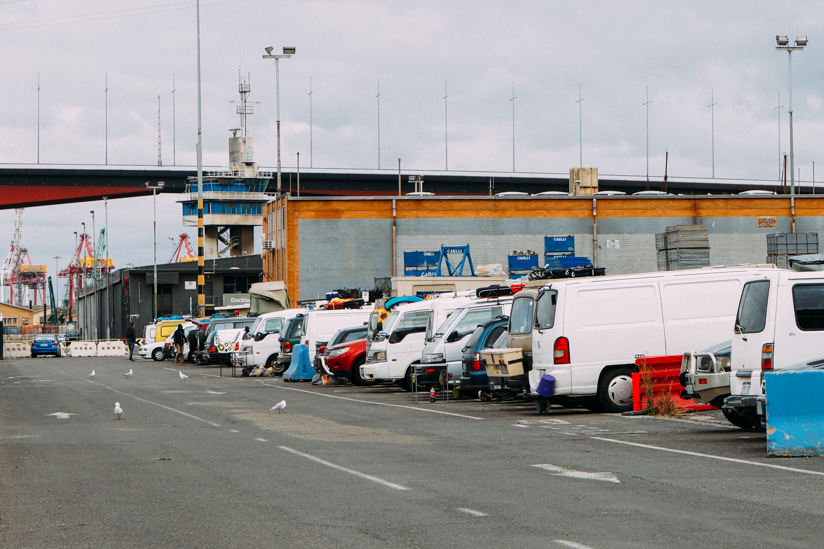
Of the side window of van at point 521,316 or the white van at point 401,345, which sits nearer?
the side window of van at point 521,316

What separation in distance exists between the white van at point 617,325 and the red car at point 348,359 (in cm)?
1066

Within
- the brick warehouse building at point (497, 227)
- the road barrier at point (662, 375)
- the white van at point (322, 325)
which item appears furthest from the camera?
the brick warehouse building at point (497, 227)

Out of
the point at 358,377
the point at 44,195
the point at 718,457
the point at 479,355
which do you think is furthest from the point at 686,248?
the point at 44,195

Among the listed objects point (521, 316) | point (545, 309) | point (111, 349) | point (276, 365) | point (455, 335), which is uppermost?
point (545, 309)

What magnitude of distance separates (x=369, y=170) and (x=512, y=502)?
76.2 metres

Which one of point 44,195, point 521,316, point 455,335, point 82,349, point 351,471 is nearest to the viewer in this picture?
point 351,471

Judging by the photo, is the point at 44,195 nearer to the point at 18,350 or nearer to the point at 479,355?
the point at 18,350

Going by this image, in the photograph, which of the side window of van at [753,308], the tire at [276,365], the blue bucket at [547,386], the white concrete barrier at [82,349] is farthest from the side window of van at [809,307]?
the white concrete barrier at [82,349]

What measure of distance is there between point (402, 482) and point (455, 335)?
12.3 meters

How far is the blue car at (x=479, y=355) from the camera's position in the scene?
2011 centimetres

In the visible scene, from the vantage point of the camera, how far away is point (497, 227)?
55938mm

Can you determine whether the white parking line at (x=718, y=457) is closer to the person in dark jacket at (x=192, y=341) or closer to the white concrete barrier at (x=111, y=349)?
the person in dark jacket at (x=192, y=341)

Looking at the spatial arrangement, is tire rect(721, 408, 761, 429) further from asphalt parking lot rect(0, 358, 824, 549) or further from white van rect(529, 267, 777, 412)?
white van rect(529, 267, 777, 412)

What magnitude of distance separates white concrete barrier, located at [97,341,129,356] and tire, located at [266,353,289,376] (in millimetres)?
32524
